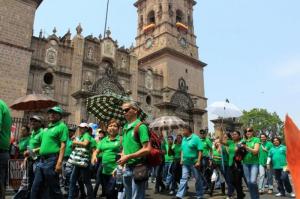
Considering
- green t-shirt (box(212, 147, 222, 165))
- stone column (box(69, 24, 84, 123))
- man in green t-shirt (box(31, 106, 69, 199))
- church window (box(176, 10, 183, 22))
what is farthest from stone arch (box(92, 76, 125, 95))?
man in green t-shirt (box(31, 106, 69, 199))

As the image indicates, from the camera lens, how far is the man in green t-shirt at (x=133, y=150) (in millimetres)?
3969

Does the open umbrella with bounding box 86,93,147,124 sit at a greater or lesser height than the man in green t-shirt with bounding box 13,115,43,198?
greater

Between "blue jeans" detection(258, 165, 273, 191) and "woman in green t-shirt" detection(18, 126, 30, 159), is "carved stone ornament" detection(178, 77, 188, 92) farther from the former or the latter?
"woman in green t-shirt" detection(18, 126, 30, 159)

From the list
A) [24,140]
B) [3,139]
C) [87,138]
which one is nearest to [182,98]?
[24,140]

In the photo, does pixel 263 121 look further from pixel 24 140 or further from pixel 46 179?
pixel 46 179

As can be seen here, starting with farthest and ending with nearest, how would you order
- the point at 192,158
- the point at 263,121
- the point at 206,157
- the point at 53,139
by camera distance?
the point at 263,121 → the point at 206,157 → the point at 192,158 → the point at 53,139

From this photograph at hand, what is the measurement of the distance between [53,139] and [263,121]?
183ft

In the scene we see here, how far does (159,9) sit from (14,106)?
28755 millimetres

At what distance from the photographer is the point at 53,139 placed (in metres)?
5.25

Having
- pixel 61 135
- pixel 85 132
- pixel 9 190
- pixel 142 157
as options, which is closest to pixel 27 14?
pixel 9 190

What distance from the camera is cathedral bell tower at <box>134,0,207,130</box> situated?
103 ft

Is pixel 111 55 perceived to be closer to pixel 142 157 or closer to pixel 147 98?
pixel 147 98

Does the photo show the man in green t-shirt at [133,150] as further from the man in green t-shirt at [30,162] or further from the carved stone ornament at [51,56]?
the carved stone ornament at [51,56]

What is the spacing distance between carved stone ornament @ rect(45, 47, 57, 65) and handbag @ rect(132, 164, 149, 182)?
22.0 metres
